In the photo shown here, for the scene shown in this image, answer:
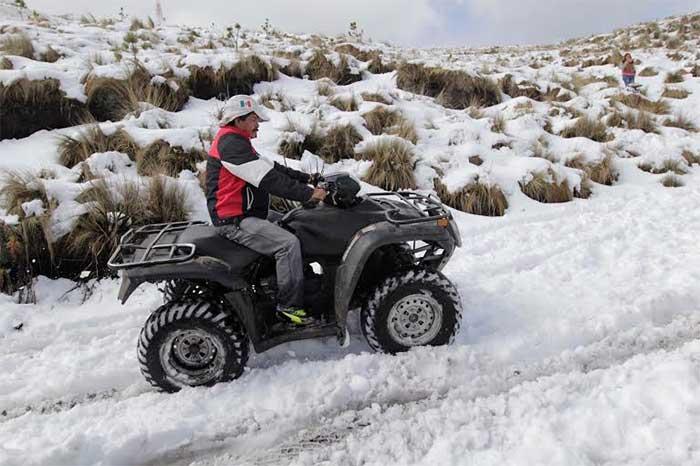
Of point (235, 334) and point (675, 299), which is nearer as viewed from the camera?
point (235, 334)

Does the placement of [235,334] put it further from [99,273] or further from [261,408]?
[99,273]

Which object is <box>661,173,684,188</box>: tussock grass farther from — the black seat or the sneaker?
the black seat

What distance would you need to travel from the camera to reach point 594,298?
4.13 meters

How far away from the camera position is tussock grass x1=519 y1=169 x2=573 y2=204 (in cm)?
697

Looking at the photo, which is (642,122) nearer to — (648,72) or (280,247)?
(648,72)

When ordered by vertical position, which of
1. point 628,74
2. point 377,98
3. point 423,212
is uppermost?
point 628,74

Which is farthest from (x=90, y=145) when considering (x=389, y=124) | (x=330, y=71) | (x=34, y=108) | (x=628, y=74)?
(x=628, y=74)

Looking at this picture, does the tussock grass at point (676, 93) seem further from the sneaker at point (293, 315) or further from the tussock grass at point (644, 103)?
the sneaker at point (293, 315)

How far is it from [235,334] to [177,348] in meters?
0.39

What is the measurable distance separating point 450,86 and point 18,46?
8.57 m

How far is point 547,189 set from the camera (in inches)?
275

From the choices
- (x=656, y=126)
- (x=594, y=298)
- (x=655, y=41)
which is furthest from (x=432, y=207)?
(x=655, y=41)

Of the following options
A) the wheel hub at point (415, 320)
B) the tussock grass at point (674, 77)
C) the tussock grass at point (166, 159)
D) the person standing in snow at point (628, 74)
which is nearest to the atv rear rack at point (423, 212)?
the wheel hub at point (415, 320)

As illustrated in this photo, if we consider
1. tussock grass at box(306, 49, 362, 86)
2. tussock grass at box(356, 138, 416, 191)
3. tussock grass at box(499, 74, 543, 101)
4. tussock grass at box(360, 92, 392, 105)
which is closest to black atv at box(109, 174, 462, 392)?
tussock grass at box(356, 138, 416, 191)
